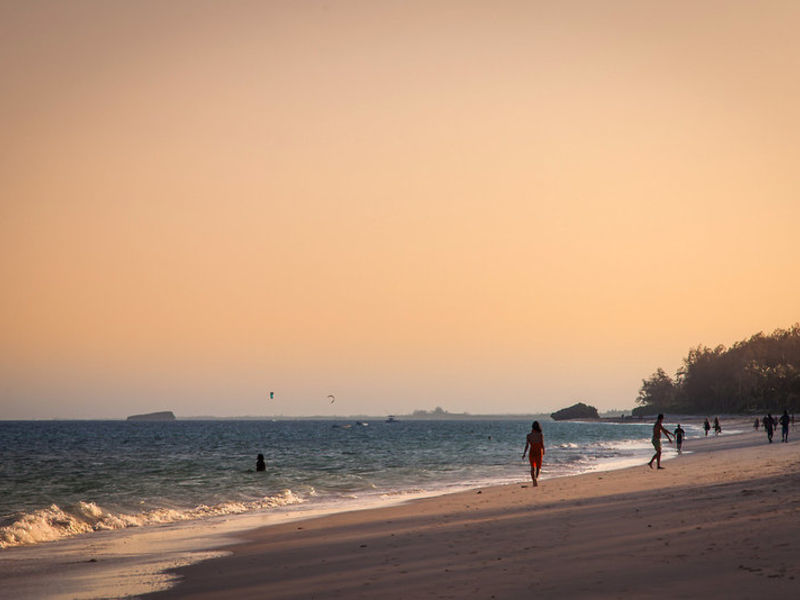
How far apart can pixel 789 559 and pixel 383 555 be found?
733 cm

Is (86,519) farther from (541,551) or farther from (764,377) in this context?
(764,377)

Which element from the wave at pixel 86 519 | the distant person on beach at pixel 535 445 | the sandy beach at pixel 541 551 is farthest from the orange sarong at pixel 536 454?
the wave at pixel 86 519

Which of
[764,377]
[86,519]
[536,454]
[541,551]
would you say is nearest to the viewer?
[541,551]

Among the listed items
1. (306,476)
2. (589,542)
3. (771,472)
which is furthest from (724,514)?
(306,476)

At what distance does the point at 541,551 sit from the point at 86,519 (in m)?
17.9

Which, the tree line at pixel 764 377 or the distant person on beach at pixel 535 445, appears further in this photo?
the tree line at pixel 764 377

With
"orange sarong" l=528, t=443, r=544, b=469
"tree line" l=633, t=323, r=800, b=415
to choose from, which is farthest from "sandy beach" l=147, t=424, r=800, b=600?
"tree line" l=633, t=323, r=800, b=415

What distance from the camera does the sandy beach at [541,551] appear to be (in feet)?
37.4

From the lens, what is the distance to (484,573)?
12.8 m

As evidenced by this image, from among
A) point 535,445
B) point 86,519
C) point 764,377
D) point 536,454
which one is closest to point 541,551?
point 535,445

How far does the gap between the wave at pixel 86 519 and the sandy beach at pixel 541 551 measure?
6120 millimetres

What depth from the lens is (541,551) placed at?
1445 centimetres

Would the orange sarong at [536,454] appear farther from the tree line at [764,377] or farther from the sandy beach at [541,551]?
the tree line at [764,377]

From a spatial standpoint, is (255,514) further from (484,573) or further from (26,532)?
(484,573)
